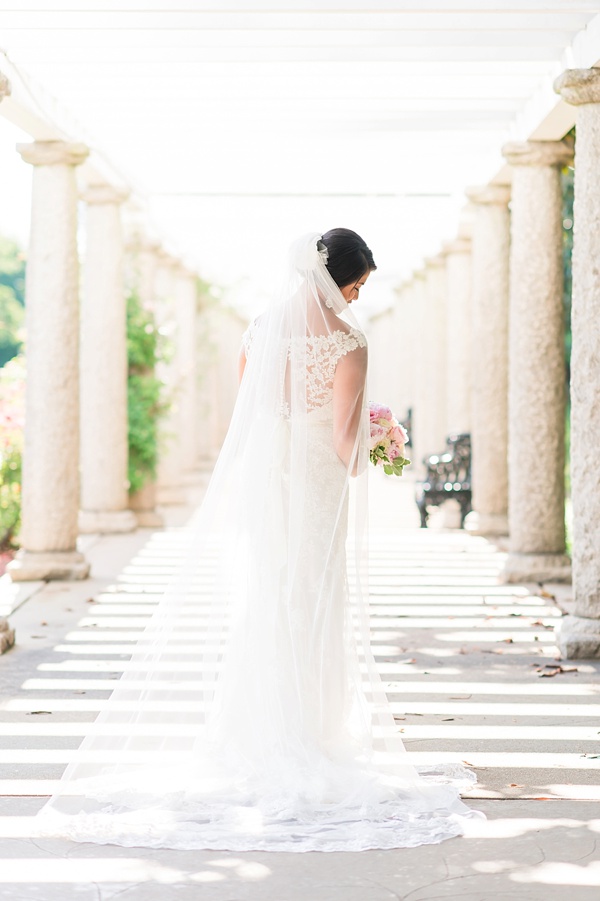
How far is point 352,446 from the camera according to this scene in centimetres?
504

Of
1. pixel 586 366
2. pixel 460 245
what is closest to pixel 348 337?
pixel 586 366

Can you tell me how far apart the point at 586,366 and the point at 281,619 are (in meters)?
3.05

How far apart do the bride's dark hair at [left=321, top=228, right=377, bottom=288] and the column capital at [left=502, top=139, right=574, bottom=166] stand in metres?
5.36

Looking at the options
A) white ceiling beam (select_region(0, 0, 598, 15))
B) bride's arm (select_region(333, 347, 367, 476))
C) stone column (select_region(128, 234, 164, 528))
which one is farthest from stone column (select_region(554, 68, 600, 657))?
stone column (select_region(128, 234, 164, 528))

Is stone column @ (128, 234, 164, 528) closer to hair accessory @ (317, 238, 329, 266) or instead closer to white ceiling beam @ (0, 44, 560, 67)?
white ceiling beam @ (0, 44, 560, 67)

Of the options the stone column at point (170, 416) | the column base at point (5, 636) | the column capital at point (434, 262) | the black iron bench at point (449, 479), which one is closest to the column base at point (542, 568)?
Answer: the black iron bench at point (449, 479)

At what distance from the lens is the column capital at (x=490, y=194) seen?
1241cm

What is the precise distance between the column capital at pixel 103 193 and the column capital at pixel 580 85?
6.63 meters

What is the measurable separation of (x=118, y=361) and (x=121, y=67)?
14.7 feet

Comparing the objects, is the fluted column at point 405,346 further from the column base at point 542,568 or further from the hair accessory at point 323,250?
the hair accessory at point 323,250

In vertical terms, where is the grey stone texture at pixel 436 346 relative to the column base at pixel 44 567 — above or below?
above

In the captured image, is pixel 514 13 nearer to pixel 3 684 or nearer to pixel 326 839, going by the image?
pixel 3 684

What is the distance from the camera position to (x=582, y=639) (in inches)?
290

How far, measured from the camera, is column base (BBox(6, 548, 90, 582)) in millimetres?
10320
